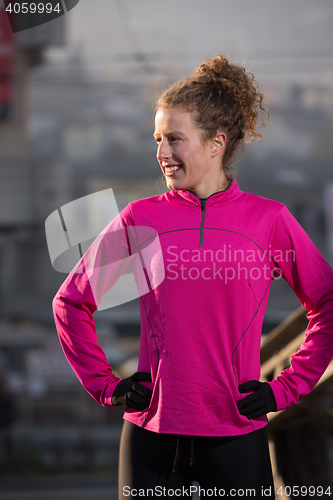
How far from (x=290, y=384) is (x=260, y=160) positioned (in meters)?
23.7

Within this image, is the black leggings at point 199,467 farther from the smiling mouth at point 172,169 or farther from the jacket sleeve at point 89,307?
the smiling mouth at point 172,169

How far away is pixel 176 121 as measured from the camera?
1.35m

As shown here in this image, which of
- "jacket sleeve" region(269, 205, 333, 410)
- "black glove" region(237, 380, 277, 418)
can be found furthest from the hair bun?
"black glove" region(237, 380, 277, 418)

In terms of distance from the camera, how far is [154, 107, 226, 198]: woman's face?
136 centimetres

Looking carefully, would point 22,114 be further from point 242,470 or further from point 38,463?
point 242,470

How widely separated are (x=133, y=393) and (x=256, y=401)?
0.28 meters

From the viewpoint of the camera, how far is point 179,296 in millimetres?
1325

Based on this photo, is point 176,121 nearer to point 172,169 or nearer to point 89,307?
point 172,169

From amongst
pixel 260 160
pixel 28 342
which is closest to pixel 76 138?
pixel 260 160

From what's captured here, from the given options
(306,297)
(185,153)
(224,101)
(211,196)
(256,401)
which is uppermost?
(224,101)

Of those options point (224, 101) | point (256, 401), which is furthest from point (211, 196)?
point (256, 401)

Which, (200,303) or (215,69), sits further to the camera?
(215,69)

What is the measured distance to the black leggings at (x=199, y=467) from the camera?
1.31 meters

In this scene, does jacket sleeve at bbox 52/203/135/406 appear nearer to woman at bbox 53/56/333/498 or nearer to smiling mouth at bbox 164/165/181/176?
woman at bbox 53/56/333/498
